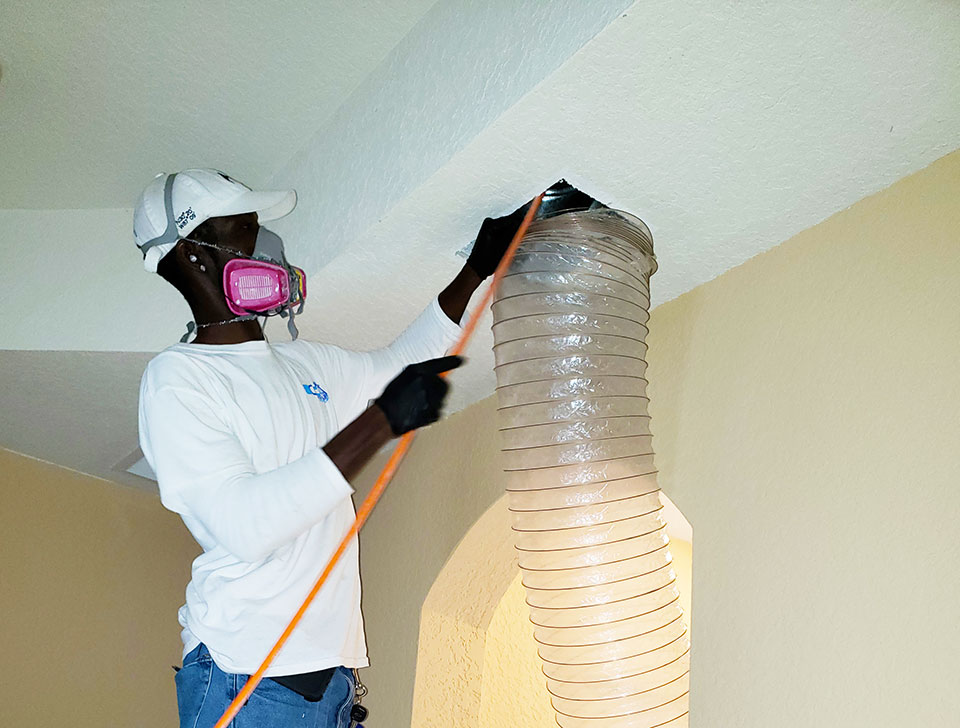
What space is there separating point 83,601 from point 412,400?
7.29 ft

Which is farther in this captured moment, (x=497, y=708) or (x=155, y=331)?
(x=497, y=708)

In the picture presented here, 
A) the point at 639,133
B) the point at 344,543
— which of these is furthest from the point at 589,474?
the point at 639,133

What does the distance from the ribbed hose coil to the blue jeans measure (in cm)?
36

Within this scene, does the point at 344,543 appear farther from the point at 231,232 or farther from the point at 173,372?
the point at 231,232

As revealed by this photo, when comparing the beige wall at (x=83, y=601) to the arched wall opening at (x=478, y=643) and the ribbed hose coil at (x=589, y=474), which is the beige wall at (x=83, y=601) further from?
the ribbed hose coil at (x=589, y=474)

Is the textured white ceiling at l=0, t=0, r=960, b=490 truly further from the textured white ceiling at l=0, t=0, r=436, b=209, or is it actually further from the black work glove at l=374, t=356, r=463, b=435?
the black work glove at l=374, t=356, r=463, b=435

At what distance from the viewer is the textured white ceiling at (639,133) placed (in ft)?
3.82

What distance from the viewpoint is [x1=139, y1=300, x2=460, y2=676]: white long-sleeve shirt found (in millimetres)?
1322

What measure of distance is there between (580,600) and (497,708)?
1305 millimetres

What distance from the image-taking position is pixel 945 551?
1.14 metres

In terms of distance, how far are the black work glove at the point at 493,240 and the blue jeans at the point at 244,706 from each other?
709mm

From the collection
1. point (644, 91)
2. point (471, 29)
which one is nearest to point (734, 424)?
point (644, 91)

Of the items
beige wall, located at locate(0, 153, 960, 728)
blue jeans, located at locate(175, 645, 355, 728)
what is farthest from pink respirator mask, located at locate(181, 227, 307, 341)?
beige wall, located at locate(0, 153, 960, 728)

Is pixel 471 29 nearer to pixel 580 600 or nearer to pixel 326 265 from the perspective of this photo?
pixel 326 265
